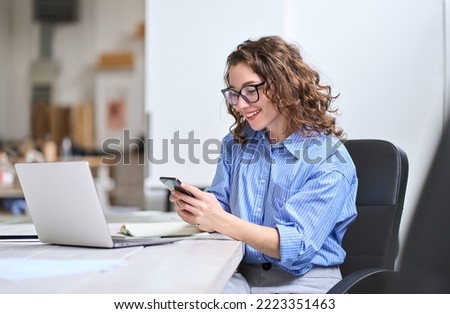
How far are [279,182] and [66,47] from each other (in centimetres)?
596

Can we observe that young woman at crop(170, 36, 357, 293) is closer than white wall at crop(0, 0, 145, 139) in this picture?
Yes

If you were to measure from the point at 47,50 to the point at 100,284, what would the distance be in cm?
658

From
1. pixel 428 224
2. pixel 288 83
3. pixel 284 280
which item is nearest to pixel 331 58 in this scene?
pixel 288 83

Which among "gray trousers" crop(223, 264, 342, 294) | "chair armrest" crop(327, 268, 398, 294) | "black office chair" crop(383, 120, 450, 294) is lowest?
"gray trousers" crop(223, 264, 342, 294)

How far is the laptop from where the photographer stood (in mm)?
1126

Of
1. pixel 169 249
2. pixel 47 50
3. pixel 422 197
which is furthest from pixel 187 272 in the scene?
pixel 47 50

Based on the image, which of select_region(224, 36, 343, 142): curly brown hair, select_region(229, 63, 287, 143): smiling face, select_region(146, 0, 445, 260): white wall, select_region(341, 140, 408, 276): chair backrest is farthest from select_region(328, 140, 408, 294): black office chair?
select_region(146, 0, 445, 260): white wall

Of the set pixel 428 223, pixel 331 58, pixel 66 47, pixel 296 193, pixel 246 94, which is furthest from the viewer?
pixel 66 47

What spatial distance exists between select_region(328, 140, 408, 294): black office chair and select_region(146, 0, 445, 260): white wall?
0.76 metres

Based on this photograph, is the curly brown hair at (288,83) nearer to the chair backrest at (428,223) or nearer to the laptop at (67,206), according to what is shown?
the laptop at (67,206)

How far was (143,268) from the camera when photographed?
0.94 metres

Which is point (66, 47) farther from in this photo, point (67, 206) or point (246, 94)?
point (67, 206)

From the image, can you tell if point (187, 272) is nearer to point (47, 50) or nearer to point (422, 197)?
point (422, 197)

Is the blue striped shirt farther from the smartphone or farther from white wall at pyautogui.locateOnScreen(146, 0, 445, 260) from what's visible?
white wall at pyautogui.locateOnScreen(146, 0, 445, 260)
